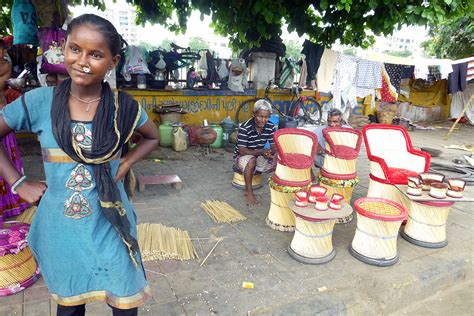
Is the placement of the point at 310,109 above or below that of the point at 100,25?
below

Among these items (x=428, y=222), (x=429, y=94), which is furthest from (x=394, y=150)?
(x=429, y=94)

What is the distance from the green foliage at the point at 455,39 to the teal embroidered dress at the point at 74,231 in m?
15.7

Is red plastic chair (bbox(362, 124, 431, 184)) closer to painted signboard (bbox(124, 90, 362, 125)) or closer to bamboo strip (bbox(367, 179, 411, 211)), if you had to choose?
bamboo strip (bbox(367, 179, 411, 211))

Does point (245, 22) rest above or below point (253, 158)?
above

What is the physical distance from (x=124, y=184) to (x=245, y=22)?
6.06 meters

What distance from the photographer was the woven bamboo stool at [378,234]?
10.3 feet

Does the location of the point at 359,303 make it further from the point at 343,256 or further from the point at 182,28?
the point at 182,28

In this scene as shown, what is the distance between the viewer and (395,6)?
17.8 ft

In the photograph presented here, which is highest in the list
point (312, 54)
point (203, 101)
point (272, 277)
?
point (312, 54)

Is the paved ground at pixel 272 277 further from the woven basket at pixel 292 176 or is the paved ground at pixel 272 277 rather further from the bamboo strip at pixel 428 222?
the woven basket at pixel 292 176

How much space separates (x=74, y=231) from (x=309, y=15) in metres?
7.11

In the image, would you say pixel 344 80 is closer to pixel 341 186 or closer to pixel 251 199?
pixel 341 186

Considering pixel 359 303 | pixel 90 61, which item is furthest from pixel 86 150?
pixel 359 303

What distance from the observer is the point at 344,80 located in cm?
810
